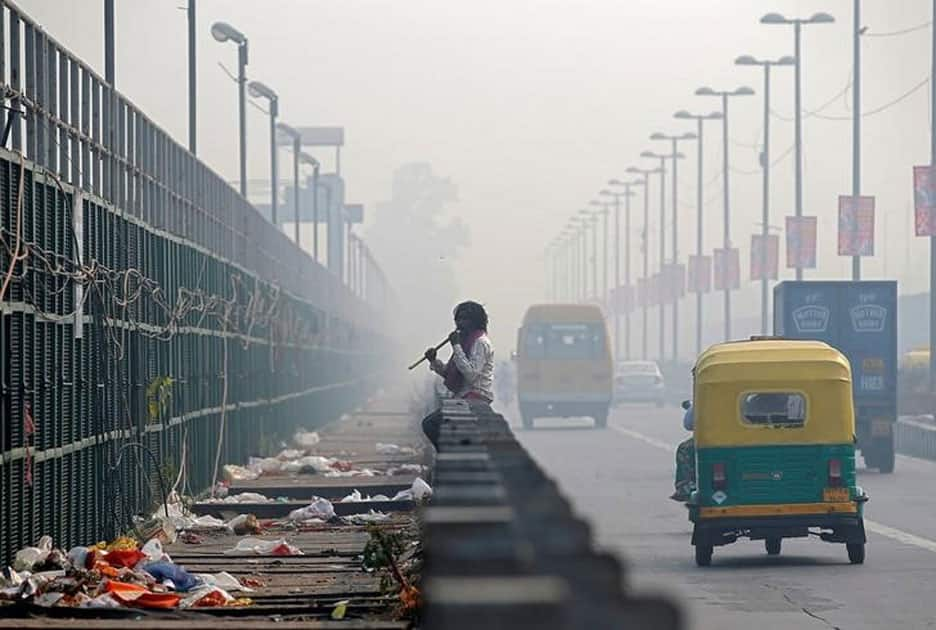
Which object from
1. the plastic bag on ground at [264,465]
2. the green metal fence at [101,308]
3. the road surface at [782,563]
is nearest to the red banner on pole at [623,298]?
the road surface at [782,563]

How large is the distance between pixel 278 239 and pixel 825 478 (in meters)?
23.7

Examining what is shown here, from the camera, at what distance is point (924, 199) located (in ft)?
166

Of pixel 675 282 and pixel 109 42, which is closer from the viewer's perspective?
pixel 109 42

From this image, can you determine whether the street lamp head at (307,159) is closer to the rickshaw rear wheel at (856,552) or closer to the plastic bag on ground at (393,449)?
the plastic bag on ground at (393,449)

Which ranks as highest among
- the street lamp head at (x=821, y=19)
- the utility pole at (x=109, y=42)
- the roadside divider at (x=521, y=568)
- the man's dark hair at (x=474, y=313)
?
the street lamp head at (x=821, y=19)

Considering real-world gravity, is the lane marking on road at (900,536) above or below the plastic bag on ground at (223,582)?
below

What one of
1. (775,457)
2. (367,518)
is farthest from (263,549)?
(775,457)

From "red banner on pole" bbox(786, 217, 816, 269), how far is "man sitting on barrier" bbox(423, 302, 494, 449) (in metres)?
48.7

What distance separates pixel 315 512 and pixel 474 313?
3513 millimetres

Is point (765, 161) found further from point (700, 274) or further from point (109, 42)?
point (109, 42)

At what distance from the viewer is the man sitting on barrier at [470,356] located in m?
18.5

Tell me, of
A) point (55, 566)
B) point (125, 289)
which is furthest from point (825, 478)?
point (55, 566)

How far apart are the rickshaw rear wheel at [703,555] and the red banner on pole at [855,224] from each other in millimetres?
37942

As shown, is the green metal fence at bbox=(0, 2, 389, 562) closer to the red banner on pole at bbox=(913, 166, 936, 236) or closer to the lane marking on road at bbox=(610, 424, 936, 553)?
the lane marking on road at bbox=(610, 424, 936, 553)
